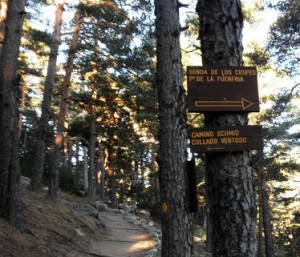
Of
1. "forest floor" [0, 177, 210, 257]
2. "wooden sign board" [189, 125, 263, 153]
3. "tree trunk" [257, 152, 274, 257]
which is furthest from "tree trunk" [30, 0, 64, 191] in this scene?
"wooden sign board" [189, 125, 263, 153]

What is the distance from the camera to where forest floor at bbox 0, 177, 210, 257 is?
8578mm

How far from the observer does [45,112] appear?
15859mm

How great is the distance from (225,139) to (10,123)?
24.3 feet

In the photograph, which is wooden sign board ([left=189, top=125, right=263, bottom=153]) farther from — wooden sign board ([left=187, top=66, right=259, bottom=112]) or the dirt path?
the dirt path

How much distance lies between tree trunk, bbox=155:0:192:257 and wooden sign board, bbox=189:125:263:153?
224 cm

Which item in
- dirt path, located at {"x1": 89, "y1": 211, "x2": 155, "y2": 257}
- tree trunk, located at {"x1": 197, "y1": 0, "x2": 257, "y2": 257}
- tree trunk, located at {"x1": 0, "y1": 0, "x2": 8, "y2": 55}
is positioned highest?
tree trunk, located at {"x1": 0, "y1": 0, "x2": 8, "y2": 55}

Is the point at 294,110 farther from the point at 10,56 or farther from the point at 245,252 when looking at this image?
the point at 245,252

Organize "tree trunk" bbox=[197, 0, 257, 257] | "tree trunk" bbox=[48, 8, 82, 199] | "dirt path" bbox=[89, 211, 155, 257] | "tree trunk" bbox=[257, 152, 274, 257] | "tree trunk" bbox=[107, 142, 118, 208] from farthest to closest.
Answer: "tree trunk" bbox=[107, 142, 118, 208], "tree trunk" bbox=[257, 152, 274, 257], "tree trunk" bbox=[48, 8, 82, 199], "dirt path" bbox=[89, 211, 155, 257], "tree trunk" bbox=[197, 0, 257, 257]

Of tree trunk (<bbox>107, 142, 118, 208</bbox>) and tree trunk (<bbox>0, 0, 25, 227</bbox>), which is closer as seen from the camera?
tree trunk (<bbox>0, 0, 25, 227</bbox>)

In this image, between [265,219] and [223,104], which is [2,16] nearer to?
[223,104]

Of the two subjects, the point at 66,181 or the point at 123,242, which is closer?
the point at 123,242

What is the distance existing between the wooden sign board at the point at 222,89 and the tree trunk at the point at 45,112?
12.9 m

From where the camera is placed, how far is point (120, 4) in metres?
16.9

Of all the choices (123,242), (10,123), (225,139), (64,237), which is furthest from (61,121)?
(225,139)
